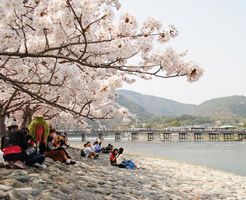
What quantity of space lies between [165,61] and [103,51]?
1523mm


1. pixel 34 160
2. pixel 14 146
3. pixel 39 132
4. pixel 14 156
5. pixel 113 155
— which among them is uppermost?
pixel 39 132

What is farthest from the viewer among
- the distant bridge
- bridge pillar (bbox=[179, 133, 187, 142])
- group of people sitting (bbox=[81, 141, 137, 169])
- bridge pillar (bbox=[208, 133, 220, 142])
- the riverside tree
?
bridge pillar (bbox=[179, 133, 187, 142])

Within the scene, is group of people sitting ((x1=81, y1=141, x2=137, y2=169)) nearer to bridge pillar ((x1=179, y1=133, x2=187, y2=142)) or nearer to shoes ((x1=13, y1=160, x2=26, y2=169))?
shoes ((x1=13, y1=160, x2=26, y2=169))

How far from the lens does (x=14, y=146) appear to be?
10.2 meters

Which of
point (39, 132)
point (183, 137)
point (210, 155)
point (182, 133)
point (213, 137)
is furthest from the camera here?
point (213, 137)

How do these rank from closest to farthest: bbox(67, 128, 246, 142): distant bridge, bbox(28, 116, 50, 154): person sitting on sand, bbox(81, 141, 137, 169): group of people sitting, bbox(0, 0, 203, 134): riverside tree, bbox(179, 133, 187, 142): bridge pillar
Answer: bbox(0, 0, 203, 134): riverside tree < bbox(28, 116, 50, 154): person sitting on sand < bbox(81, 141, 137, 169): group of people sitting < bbox(67, 128, 246, 142): distant bridge < bbox(179, 133, 187, 142): bridge pillar

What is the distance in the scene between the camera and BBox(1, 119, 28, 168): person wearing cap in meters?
10.1

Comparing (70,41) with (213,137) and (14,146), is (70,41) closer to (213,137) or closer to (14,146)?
(14,146)

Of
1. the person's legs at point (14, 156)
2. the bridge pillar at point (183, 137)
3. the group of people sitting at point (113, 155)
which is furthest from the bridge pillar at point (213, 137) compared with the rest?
the person's legs at point (14, 156)

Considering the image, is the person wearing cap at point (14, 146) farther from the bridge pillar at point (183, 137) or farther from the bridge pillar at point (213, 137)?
the bridge pillar at point (183, 137)

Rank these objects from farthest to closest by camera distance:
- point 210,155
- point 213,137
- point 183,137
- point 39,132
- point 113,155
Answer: point 213,137 < point 183,137 < point 210,155 < point 113,155 < point 39,132

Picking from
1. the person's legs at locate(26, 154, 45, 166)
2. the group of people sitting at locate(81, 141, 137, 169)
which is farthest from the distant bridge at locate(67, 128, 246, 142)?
the person's legs at locate(26, 154, 45, 166)

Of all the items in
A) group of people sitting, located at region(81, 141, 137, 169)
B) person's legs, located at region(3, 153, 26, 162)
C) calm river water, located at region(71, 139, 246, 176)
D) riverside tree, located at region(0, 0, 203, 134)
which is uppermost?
riverside tree, located at region(0, 0, 203, 134)

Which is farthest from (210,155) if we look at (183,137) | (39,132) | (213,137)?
(213,137)
